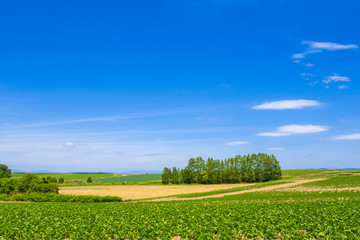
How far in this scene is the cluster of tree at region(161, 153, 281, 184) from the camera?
117 m

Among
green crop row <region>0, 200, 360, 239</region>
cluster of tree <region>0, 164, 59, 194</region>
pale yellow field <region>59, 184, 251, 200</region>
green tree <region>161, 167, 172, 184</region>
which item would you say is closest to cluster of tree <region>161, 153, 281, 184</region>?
green tree <region>161, 167, 172, 184</region>

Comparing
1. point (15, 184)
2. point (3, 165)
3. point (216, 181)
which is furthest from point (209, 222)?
point (3, 165)

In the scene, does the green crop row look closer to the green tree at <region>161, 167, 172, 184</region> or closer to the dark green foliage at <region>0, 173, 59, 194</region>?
the dark green foliage at <region>0, 173, 59, 194</region>

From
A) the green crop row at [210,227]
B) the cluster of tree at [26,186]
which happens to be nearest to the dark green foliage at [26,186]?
the cluster of tree at [26,186]

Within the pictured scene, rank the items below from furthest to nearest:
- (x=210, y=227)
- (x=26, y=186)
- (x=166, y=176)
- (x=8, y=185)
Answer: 1. (x=166, y=176)
2. (x=26, y=186)
3. (x=8, y=185)
4. (x=210, y=227)

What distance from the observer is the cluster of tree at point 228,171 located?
384 ft

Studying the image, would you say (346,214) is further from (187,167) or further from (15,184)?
(187,167)

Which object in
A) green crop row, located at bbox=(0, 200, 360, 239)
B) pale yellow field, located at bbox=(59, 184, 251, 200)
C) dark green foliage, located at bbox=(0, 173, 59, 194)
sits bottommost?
pale yellow field, located at bbox=(59, 184, 251, 200)

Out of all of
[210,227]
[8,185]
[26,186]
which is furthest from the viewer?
[26,186]

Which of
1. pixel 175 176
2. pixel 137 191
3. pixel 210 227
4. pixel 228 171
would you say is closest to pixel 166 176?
pixel 175 176

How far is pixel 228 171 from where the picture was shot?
11856 cm

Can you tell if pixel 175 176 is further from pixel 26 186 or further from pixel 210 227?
pixel 210 227

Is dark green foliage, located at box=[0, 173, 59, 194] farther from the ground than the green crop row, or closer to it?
farther from the ground

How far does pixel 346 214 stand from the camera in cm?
2297
